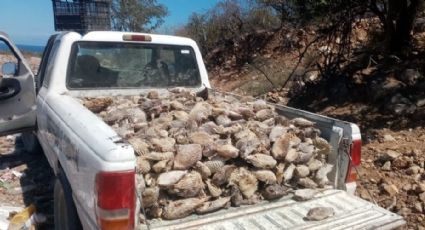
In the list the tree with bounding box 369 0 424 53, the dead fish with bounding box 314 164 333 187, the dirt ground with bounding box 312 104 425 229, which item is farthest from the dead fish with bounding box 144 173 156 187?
the tree with bounding box 369 0 424 53

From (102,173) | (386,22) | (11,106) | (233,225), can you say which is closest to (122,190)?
(102,173)

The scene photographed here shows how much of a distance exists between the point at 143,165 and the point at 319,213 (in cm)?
112

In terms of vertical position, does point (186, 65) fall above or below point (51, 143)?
above

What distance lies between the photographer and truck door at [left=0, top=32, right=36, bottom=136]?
509 cm

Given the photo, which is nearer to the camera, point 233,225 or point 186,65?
point 233,225

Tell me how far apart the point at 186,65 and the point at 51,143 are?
1.89 m

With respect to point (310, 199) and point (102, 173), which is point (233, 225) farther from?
point (102, 173)

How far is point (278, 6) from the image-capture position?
11.4m

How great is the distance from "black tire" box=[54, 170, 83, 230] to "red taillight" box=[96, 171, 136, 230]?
735 millimetres

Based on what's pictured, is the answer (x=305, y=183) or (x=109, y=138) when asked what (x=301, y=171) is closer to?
(x=305, y=183)

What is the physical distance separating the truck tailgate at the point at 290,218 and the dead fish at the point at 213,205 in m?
0.03

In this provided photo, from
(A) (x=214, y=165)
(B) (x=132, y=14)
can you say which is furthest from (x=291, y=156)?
(B) (x=132, y=14)

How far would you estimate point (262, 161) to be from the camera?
112 inches

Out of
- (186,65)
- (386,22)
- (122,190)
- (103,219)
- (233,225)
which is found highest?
(386,22)
